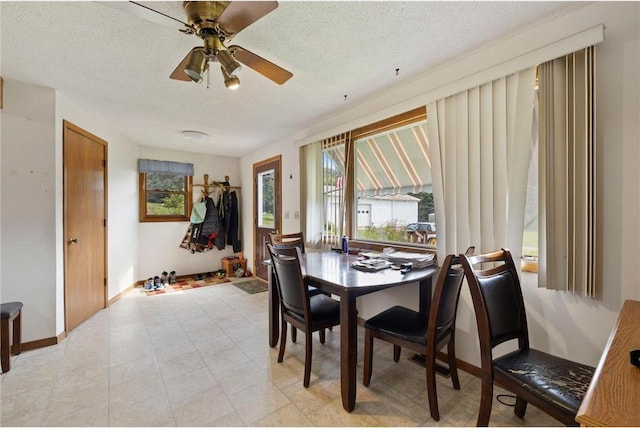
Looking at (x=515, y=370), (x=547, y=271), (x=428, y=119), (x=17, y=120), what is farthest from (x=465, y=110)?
(x=17, y=120)

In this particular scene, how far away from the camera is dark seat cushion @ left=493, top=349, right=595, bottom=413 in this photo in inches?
41.6

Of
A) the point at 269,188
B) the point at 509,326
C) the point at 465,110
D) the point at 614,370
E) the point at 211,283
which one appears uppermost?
the point at 465,110

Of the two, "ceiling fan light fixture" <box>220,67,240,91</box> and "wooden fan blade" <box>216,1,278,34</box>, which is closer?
"wooden fan blade" <box>216,1,278,34</box>

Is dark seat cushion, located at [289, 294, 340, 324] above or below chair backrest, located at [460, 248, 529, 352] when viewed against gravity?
below

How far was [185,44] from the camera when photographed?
175 centimetres

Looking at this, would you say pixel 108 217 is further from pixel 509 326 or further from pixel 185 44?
pixel 509 326

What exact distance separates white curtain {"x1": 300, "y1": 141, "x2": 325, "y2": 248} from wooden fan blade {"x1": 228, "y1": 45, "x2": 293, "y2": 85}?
1578mm

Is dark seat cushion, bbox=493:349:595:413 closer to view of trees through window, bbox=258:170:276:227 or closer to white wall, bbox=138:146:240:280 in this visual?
view of trees through window, bbox=258:170:276:227

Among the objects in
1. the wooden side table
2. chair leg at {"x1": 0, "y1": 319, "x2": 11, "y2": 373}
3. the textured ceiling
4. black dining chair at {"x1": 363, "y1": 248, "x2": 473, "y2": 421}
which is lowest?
chair leg at {"x1": 0, "y1": 319, "x2": 11, "y2": 373}

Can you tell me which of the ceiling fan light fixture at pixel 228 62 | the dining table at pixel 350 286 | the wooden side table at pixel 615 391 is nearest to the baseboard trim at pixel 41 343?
the dining table at pixel 350 286

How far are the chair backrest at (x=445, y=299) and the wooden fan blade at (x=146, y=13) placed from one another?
1.82 metres

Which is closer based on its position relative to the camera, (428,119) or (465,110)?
(465,110)

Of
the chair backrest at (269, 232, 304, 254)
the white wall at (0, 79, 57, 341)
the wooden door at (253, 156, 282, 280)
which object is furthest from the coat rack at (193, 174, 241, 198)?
the chair backrest at (269, 232, 304, 254)

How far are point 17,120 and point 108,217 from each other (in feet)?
4.58
